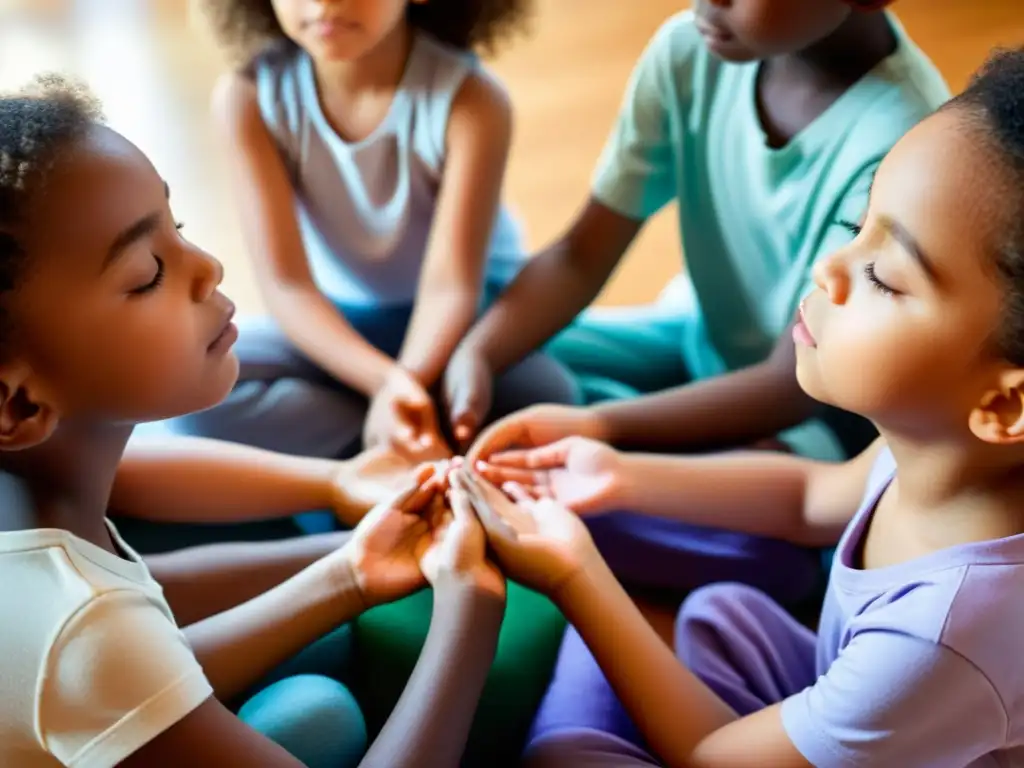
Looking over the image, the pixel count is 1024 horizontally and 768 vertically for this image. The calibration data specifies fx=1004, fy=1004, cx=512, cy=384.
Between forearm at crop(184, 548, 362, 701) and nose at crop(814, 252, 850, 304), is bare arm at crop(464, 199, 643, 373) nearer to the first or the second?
forearm at crop(184, 548, 362, 701)

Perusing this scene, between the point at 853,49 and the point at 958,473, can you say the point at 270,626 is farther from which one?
the point at 853,49

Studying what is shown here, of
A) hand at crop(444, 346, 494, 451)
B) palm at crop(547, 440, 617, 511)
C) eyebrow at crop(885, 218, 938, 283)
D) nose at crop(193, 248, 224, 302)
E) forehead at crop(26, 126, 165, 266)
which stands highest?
forehead at crop(26, 126, 165, 266)

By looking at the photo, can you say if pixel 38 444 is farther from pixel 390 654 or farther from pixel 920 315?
pixel 920 315

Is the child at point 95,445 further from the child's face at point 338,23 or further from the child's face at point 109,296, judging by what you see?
the child's face at point 338,23

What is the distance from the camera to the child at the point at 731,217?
2.82ft

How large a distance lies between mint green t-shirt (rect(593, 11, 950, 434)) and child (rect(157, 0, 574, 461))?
0.15 meters

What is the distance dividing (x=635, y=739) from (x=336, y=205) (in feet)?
2.06

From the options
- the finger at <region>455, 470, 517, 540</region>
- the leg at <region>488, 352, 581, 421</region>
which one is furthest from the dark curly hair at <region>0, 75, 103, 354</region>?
the leg at <region>488, 352, 581, 421</region>

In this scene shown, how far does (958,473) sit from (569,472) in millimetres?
359

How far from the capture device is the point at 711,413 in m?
0.96

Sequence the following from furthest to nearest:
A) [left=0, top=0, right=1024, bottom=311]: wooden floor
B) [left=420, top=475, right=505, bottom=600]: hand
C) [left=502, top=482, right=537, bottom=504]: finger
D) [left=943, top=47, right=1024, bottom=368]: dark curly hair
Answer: [left=0, top=0, right=1024, bottom=311]: wooden floor < [left=502, top=482, right=537, bottom=504]: finger < [left=420, top=475, right=505, bottom=600]: hand < [left=943, top=47, right=1024, bottom=368]: dark curly hair

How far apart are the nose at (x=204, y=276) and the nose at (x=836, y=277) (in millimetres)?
376

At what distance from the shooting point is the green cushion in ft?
2.56

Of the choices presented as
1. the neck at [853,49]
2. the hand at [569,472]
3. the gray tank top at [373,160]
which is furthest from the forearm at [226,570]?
the neck at [853,49]
